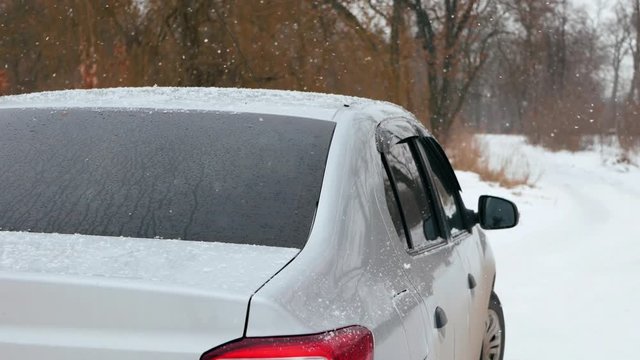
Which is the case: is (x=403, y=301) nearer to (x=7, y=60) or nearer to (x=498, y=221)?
(x=498, y=221)

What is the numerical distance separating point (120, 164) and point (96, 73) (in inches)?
498

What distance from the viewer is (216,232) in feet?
6.78

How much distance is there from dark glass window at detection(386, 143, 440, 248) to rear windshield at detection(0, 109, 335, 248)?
388mm

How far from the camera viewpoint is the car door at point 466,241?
3471 millimetres

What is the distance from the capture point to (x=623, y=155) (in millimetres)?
36000

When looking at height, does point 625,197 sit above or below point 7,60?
below

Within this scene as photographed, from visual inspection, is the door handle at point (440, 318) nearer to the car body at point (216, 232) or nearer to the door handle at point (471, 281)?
the car body at point (216, 232)

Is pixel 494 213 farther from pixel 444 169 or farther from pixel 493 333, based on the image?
pixel 493 333

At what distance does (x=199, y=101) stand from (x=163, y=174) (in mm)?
481

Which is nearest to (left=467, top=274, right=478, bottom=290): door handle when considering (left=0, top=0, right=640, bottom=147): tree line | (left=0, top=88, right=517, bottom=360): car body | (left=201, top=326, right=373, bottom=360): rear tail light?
(left=0, top=88, right=517, bottom=360): car body

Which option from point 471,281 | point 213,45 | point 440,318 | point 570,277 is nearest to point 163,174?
point 440,318

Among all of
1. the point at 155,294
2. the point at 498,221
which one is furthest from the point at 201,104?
the point at 498,221

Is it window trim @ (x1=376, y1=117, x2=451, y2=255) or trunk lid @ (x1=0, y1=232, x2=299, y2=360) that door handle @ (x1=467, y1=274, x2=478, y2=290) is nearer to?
window trim @ (x1=376, y1=117, x2=451, y2=255)

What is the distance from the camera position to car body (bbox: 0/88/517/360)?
5.37 feet
